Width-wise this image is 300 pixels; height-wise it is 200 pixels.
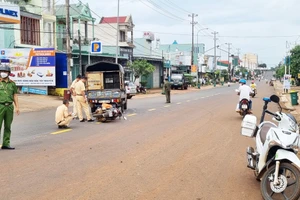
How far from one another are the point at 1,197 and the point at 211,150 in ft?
Result: 16.7

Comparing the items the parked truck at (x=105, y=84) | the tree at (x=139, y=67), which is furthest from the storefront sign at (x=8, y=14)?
the tree at (x=139, y=67)

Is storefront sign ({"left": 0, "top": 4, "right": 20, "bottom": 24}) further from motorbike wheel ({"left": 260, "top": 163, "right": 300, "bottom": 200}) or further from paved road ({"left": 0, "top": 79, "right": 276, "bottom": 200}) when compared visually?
motorbike wheel ({"left": 260, "top": 163, "right": 300, "bottom": 200})

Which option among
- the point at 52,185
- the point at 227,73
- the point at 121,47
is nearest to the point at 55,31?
the point at 121,47

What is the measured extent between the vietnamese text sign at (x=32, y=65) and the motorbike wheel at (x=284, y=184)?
84.4 feet

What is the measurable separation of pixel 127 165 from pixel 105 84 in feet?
42.6

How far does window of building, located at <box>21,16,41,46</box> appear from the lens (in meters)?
32.5

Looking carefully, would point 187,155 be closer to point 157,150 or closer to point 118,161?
point 157,150

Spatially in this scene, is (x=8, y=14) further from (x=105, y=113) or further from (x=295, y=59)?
(x=295, y=59)

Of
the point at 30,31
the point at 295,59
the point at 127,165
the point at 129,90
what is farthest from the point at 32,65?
the point at 295,59

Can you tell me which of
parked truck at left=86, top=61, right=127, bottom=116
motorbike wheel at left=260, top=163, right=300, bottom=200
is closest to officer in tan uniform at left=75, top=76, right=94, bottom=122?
parked truck at left=86, top=61, right=127, bottom=116

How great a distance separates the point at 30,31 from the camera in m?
33.3

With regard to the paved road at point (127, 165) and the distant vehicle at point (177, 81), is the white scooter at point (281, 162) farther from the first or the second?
the distant vehicle at point (177, 81)

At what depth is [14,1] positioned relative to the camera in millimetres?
33281

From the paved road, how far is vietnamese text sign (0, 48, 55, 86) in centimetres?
1746
